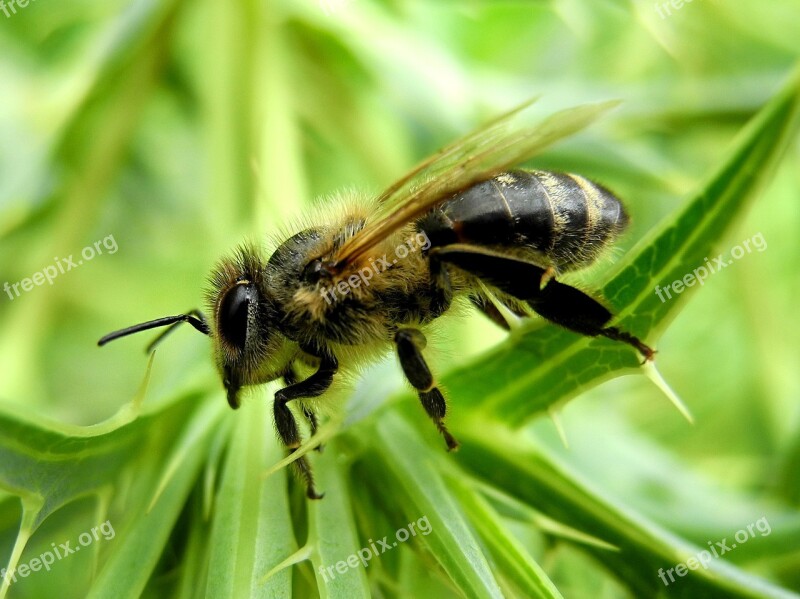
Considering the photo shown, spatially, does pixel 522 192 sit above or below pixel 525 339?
above

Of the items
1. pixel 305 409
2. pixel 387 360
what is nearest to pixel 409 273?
pixel 387 360

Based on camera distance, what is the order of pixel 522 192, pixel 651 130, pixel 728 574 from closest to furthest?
pixel 728 574 < pixel 522 192 < pixel 651 130

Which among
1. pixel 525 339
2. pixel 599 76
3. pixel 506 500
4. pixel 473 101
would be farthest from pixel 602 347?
pixel 599 76

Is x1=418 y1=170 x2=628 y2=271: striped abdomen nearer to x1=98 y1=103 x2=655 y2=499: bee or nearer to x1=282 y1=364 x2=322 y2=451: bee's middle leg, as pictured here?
x1=98 y1=103 x2=655 y2=499: bee

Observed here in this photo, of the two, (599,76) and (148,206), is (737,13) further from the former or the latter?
(148,206)

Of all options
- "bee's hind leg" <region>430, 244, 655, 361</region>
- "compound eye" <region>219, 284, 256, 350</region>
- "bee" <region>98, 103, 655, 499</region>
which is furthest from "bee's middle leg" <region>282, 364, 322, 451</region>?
"bee's hind leg" <region>430, 244, 655, 361</region>

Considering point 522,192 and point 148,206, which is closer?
point 522,192

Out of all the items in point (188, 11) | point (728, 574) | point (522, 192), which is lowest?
point (728, 574)

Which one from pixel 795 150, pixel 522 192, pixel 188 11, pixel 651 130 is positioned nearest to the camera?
pixel 522 192
